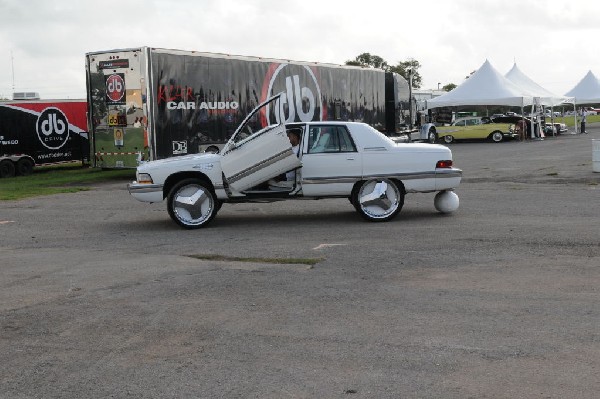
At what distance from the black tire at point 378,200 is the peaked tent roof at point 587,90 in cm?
5201

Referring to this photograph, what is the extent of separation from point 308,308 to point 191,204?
5.89 meters

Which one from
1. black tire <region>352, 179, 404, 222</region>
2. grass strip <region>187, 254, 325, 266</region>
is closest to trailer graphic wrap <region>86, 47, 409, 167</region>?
black tire <region>352, 179, 404, 222</region>

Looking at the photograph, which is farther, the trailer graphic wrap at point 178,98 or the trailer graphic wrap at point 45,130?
the trailer graphic wrap at point 45,130

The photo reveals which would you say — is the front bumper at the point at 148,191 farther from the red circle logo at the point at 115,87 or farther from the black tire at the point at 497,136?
the black tire at the point at 497,136

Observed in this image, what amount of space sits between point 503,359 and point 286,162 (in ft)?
23.6

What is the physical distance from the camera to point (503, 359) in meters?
5.62

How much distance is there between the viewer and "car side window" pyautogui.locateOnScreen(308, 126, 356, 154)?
12906 mm

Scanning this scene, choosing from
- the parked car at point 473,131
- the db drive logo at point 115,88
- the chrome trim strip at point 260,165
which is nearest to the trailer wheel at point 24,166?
the db drive logo at point 115,88

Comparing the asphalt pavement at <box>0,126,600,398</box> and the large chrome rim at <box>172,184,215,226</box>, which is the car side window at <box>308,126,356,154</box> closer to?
the asphalt pavement at <box>0,126,600,398</box>

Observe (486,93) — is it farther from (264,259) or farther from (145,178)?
(264,259)

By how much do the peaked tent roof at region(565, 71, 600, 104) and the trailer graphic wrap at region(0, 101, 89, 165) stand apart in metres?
43.4

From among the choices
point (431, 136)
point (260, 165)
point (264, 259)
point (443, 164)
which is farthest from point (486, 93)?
point (264, 259)

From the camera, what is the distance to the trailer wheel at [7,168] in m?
25.7

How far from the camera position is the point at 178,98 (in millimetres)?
23016
